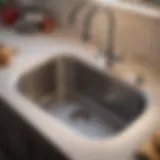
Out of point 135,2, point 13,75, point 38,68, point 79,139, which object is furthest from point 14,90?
point 135,2

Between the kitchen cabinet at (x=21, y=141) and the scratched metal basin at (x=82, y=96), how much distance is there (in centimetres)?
15

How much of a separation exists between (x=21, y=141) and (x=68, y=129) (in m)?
0.22

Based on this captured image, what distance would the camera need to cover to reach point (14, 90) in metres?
1.18

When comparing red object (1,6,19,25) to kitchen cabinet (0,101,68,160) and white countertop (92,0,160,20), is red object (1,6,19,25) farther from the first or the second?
kitchen cabinet (0,101,68,160)

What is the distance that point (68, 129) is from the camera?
39.3 inches

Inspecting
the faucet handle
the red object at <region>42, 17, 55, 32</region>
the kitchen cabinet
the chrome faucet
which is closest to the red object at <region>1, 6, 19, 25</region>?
the red object at <region>42, 17, 55, 32</region>

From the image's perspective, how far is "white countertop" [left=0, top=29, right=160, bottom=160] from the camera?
35.9 inches

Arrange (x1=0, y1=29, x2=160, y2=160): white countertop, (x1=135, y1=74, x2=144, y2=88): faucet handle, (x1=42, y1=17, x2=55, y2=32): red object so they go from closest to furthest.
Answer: (x1=0, y1=29, x2=160, y2=160): white countertop → (x1=135, y1=74, x2=144, y2=88): faucet handle → (x1=42, y1=17, x2=55, y2=32): red object

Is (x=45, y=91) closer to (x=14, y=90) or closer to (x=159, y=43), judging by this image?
(x=14, y=90)

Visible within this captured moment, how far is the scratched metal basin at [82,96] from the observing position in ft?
4.27

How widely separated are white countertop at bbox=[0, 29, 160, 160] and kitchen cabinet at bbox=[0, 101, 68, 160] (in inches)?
0.9

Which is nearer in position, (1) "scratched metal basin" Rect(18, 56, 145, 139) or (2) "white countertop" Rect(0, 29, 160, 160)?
(2) "white countertop" Rect(0, 29, 160, 160)

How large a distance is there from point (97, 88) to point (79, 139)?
0.48 metres

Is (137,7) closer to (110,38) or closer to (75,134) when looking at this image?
(110,38)
